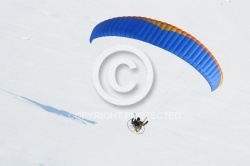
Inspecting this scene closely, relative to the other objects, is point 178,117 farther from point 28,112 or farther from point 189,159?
point 28,112

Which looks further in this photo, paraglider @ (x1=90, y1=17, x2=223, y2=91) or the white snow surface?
the white snow surface

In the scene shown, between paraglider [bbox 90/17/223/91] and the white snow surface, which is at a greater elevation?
the white snow surface

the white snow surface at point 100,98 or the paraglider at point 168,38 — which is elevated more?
the white snow surface at point 100,98

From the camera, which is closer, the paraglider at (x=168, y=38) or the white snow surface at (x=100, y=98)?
the paraglider at (x=168, y=38)

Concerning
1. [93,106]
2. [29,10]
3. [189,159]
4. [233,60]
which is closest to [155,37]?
[93,106]
